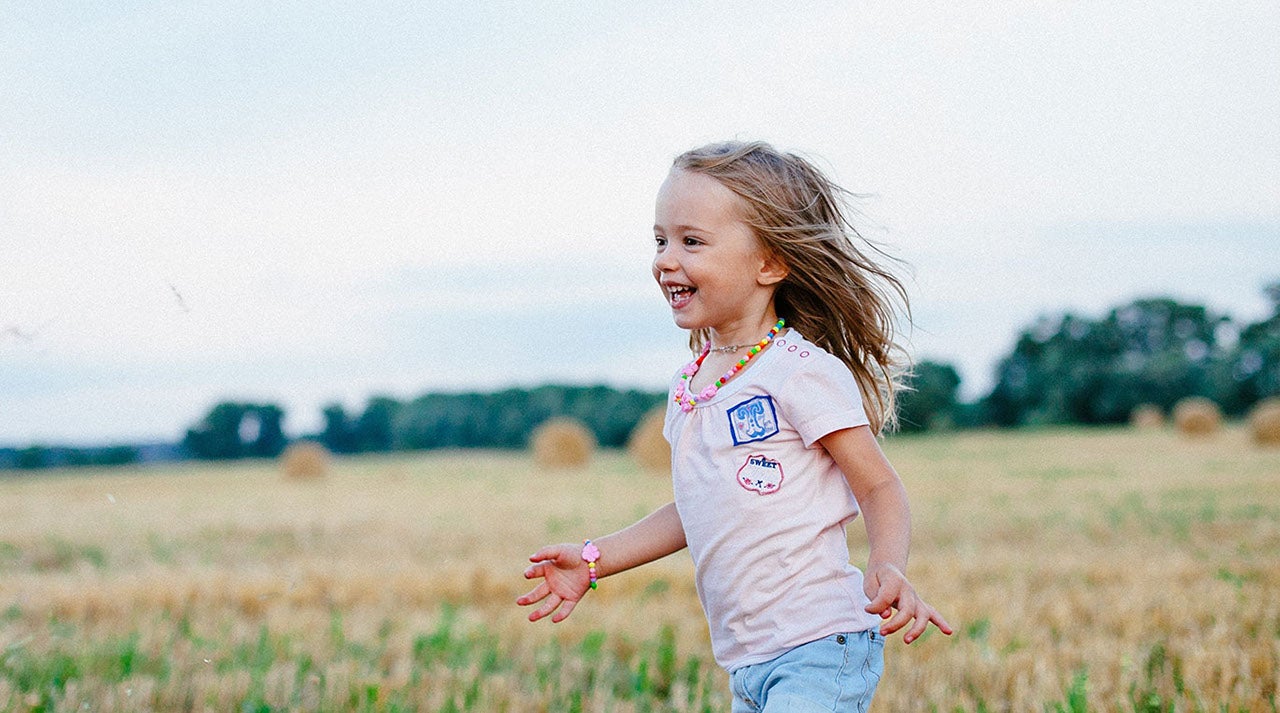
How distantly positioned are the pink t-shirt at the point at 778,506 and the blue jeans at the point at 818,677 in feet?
0.08

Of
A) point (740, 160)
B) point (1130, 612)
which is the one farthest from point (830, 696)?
point (1130, 612)

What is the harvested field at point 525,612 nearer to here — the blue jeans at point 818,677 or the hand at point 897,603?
the blue jeans at point 818,677

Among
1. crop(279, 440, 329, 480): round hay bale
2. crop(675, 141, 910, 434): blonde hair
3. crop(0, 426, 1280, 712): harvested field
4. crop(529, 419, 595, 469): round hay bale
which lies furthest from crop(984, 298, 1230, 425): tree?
crop(675, 141, 910, 434): blonde hair

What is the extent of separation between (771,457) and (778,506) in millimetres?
108

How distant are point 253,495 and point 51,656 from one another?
13.4 meters

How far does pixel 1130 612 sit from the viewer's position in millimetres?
5094

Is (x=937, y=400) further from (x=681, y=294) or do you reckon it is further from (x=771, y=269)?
(x=681, y=294)

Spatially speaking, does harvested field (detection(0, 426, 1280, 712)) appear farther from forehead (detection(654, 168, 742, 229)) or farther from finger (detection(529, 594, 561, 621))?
forehead (detection(654, 168, 742, 229))

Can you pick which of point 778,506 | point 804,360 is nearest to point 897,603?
point 778,506

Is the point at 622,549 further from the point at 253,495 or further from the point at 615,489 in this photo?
the point at 253,495

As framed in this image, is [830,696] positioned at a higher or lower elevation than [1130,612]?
higher

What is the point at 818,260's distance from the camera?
9.02ft

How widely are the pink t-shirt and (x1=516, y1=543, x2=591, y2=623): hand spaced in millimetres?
333

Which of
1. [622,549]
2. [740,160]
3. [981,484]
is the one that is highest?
[740,160]
